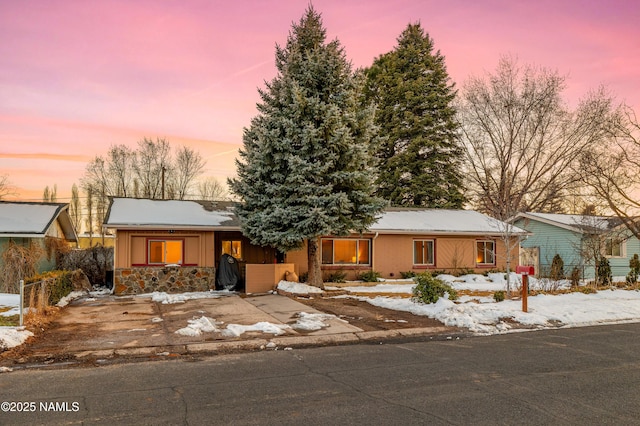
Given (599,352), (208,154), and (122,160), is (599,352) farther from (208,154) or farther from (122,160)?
(122,160)

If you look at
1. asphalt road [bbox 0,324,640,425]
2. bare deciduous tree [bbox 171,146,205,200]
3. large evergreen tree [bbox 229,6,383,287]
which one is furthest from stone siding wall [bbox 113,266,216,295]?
bare deciduous tree [bbox 171,146,205,200]

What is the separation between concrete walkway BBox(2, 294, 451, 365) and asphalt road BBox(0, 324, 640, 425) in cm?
90

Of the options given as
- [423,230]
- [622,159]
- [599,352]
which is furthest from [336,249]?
[599,352]

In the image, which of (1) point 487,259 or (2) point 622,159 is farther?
(1) point 487,259

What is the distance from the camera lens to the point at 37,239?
2156 centimetres

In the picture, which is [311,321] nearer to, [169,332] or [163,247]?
[169,332]

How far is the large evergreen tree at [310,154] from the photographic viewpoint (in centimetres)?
1777

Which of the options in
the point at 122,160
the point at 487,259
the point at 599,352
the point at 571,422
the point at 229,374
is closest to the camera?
the point at 571,422

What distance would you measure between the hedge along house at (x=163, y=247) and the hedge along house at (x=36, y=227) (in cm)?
302

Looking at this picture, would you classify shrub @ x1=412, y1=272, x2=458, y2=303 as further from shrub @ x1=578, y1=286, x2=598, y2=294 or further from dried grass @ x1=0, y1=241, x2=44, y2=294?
dried grass @ x1=0, y1=241, x2=44, y2=294

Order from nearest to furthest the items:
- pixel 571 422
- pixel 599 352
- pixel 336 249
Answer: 1. pixel 571 422
2. pixel 599 352
3. pixel 336 249

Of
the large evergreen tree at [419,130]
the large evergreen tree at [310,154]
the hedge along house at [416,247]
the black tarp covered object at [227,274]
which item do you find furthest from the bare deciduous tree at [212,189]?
the large evergreen tree at [310,154]

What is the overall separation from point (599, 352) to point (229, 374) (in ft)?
22.4

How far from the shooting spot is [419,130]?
40281 millimetres
